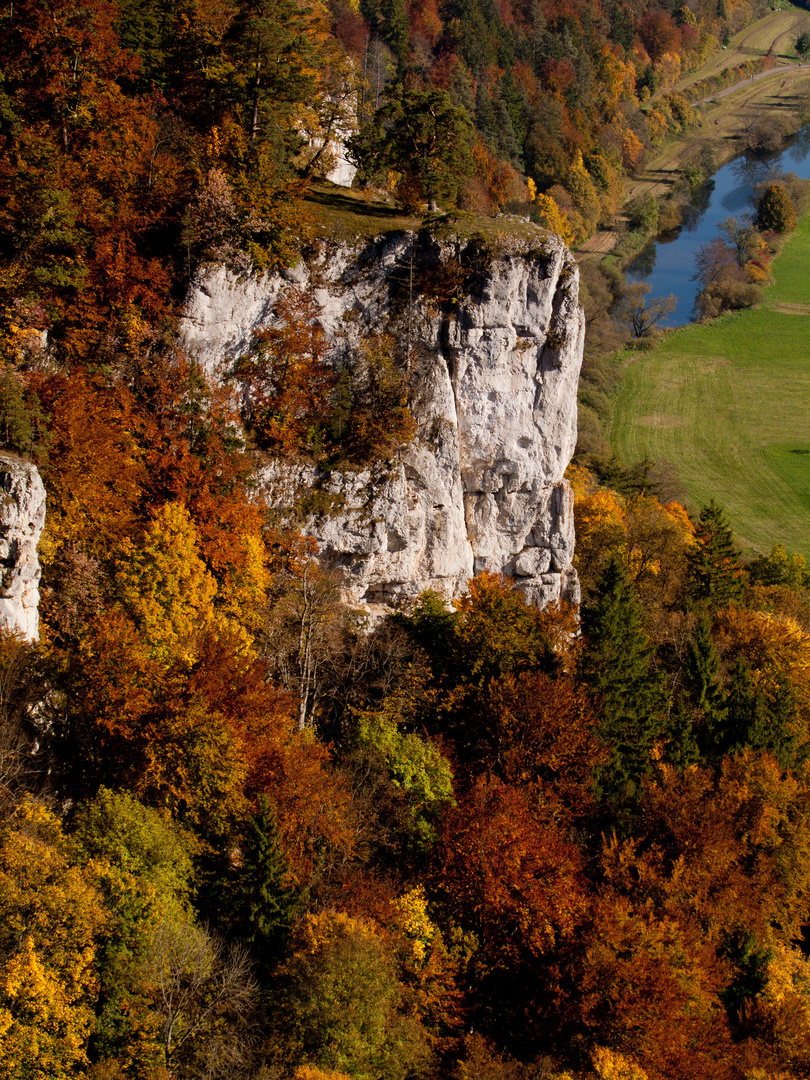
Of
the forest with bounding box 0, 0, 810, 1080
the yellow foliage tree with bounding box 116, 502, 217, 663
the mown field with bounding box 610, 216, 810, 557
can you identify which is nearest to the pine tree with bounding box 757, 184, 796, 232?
the mown field with bounding box 610, 216, 810, 557

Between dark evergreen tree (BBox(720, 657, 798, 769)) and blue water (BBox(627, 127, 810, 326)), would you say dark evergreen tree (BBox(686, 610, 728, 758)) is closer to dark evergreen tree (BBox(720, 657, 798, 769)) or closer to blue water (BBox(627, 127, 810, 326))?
dark evergreen tree (BBox(720, 657, 798, 769))

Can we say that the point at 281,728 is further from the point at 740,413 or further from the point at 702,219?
the point at 702,219

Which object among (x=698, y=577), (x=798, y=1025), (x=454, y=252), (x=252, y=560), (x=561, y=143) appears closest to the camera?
(x=798, y=1025)

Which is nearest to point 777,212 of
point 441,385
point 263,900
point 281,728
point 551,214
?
point 551,214

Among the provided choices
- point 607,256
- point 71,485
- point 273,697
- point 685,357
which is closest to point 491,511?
point 273,697

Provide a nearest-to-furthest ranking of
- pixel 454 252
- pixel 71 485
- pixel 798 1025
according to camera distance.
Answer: pixel 798 1025, pixel 71 485, pixel 454 252

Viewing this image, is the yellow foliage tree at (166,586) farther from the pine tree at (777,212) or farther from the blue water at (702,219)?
the pine tree at (777,212)

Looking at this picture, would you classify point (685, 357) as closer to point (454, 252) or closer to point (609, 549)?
point (609, 549)
